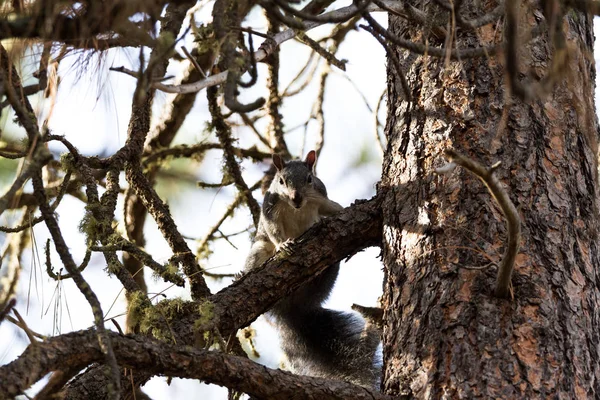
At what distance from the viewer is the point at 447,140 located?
2.28 meters

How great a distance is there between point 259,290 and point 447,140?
27.8 inches

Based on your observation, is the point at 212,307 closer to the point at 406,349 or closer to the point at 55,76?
the point at 406,349

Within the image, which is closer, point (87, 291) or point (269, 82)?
point (87, 291)

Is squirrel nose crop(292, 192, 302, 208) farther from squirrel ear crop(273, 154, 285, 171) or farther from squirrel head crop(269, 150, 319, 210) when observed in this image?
squirrel ear crop(273, 154, 285, 171)

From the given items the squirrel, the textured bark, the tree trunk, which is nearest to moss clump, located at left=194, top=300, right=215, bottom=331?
the textured bark

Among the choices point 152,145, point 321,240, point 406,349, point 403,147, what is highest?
point 152,145

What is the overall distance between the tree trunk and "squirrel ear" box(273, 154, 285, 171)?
1.16 meters

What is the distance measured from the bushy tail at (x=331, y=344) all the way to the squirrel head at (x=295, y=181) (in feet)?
1.62

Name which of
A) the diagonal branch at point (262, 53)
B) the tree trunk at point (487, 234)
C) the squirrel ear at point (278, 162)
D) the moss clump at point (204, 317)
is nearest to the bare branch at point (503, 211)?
the tree trunk at point (487, 234)

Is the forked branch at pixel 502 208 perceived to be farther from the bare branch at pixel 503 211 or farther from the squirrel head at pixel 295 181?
the squirrel head at pixel 295 181

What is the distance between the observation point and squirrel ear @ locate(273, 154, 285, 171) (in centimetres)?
364

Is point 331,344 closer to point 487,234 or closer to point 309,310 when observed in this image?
point 309,310

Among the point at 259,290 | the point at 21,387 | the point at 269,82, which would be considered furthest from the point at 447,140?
the point at 269,82

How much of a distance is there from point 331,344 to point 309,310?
31cm
